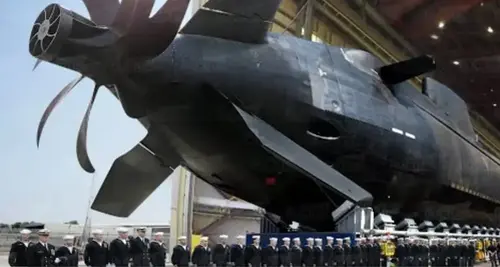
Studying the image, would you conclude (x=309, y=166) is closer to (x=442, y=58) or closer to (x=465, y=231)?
(x=465, y=231)

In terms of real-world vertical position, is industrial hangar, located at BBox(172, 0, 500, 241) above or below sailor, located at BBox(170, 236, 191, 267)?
above

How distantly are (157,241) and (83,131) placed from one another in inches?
87.1

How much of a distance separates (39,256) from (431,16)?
19.7m

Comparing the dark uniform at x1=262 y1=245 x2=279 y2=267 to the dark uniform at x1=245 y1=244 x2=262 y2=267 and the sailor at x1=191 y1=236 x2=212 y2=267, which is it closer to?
the dark uniform at x1=245 y1=244 x2=262 y2=267

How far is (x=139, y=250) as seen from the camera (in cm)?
747

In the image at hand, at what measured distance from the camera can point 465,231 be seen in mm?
14219

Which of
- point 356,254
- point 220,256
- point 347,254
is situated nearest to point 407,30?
point 356,254

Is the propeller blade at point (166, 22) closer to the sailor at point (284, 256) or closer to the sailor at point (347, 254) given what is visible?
the sailor at point (284, 256)

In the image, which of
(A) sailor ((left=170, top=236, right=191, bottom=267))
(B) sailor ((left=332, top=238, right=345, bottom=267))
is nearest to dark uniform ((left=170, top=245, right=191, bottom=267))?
(A) sailor ((left=170, top=236, right=191, bottom=267))

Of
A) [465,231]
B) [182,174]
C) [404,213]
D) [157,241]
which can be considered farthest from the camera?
[182,174]

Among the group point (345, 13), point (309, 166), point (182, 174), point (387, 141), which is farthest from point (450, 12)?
point (309, 166)

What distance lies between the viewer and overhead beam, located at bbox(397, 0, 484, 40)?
21219 mm

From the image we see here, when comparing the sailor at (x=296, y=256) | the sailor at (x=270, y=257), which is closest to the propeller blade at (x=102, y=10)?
the sailor at (x=270, y=257)

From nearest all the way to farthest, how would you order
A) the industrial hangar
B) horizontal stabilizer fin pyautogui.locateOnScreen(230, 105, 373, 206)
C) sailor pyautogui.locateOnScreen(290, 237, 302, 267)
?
horizontal stabilizer fin pyautogui.locateOnScreen(230, 105, 373, 206)
sailor pyautogui.locateOnScreen(290, 237, 302, 267)
the industrial hangar
